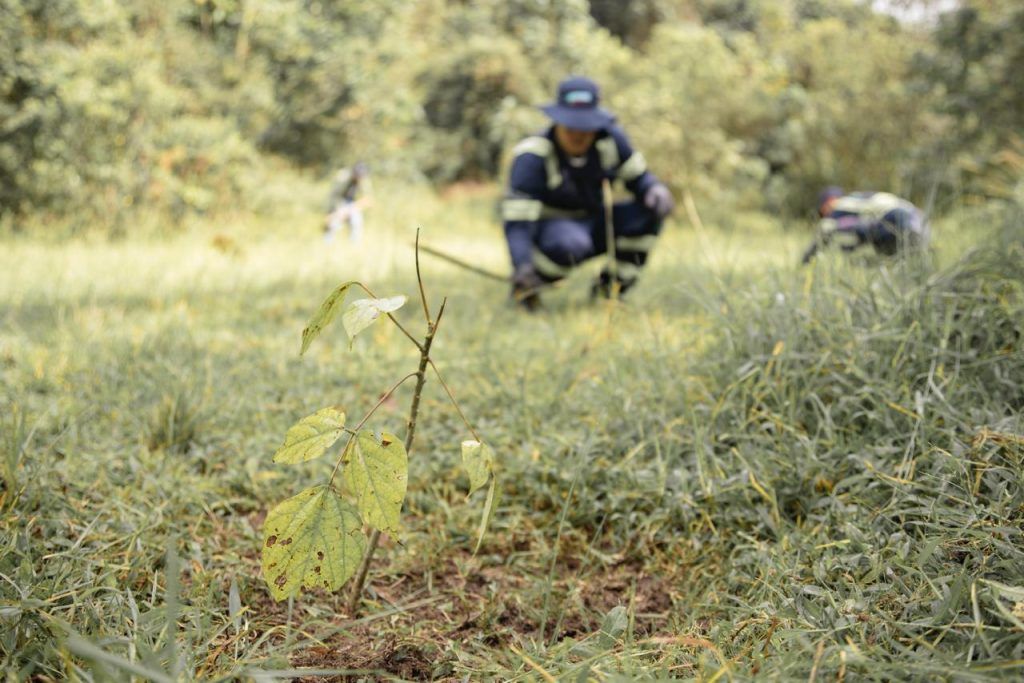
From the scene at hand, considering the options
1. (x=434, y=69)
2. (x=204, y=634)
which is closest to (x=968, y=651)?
(x=204, y=634)

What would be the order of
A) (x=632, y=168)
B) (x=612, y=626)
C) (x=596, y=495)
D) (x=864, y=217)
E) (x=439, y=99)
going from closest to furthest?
(x=612, y=626) → (x=596, y=495) → (x=632, y=168) → (x=864, y=217) → (x=439, y=99)

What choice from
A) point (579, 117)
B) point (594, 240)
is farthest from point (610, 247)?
point (594, 240)

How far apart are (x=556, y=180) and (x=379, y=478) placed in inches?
132

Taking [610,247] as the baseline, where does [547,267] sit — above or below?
below

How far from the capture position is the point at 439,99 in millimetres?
12742

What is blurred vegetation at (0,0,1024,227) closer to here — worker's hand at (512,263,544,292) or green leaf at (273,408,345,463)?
worker's hand at (512,263,544,292)

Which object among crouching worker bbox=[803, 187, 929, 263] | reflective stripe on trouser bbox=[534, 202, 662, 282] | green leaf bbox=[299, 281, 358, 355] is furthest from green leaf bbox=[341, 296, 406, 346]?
reflective stripe on trouser bbox=[534, 202, 662, 282]

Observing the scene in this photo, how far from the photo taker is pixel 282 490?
1930 mm

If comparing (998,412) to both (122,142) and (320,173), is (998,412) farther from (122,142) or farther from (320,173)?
(320,173)

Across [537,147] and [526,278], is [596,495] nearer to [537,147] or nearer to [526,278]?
[526,278]

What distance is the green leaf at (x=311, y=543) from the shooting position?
1.11m

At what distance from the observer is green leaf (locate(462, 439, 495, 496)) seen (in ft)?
3.51

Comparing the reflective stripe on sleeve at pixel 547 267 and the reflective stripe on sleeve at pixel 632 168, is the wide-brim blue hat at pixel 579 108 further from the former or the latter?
the reflective stripe on sleeve at pixel 547 267

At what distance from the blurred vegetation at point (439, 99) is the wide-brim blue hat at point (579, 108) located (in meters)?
2.02
